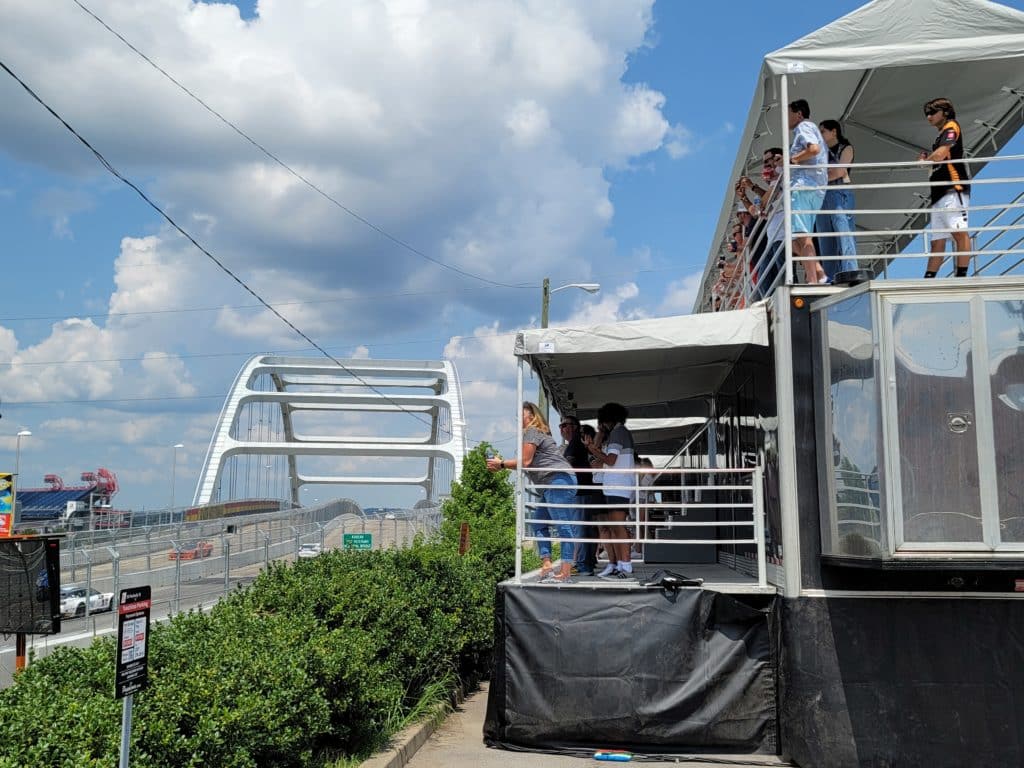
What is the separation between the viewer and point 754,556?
9148 mm

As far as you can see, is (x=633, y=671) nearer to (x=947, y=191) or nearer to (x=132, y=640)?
(x=132, y=640)

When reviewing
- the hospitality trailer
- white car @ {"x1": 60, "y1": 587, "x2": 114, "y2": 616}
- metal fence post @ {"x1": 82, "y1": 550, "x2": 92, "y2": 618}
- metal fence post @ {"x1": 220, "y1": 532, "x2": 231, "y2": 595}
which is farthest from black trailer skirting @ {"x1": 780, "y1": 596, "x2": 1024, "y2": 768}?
white car @ {"x1": 60, "y1": 587, "x2": 114, "y2": 616}

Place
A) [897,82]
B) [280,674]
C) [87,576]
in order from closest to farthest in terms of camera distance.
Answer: [280,674]
[897,82]
[87,576]

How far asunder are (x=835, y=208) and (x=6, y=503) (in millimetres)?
7433

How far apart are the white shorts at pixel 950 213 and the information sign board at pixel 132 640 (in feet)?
19.8

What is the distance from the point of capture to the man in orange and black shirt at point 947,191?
7.30 metres

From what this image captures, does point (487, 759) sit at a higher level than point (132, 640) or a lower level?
lower

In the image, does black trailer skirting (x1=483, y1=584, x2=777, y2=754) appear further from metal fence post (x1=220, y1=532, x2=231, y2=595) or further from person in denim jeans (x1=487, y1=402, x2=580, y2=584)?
metal fence post (x1=220, y1=532, x2=231, y2=595)

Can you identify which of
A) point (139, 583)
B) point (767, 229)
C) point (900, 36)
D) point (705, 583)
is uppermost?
point (900, 36)

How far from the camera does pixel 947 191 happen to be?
7.48 m

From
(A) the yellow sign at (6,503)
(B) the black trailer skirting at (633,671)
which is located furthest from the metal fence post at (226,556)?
(B) the black trailer skirting at (633,671)

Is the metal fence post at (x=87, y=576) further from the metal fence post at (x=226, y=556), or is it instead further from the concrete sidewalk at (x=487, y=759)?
the concrete sidewalk at (x=487, y=759)

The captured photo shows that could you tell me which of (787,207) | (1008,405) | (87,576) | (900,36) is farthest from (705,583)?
(87,576)

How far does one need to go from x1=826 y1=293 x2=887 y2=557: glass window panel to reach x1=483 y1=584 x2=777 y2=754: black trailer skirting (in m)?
1.19
